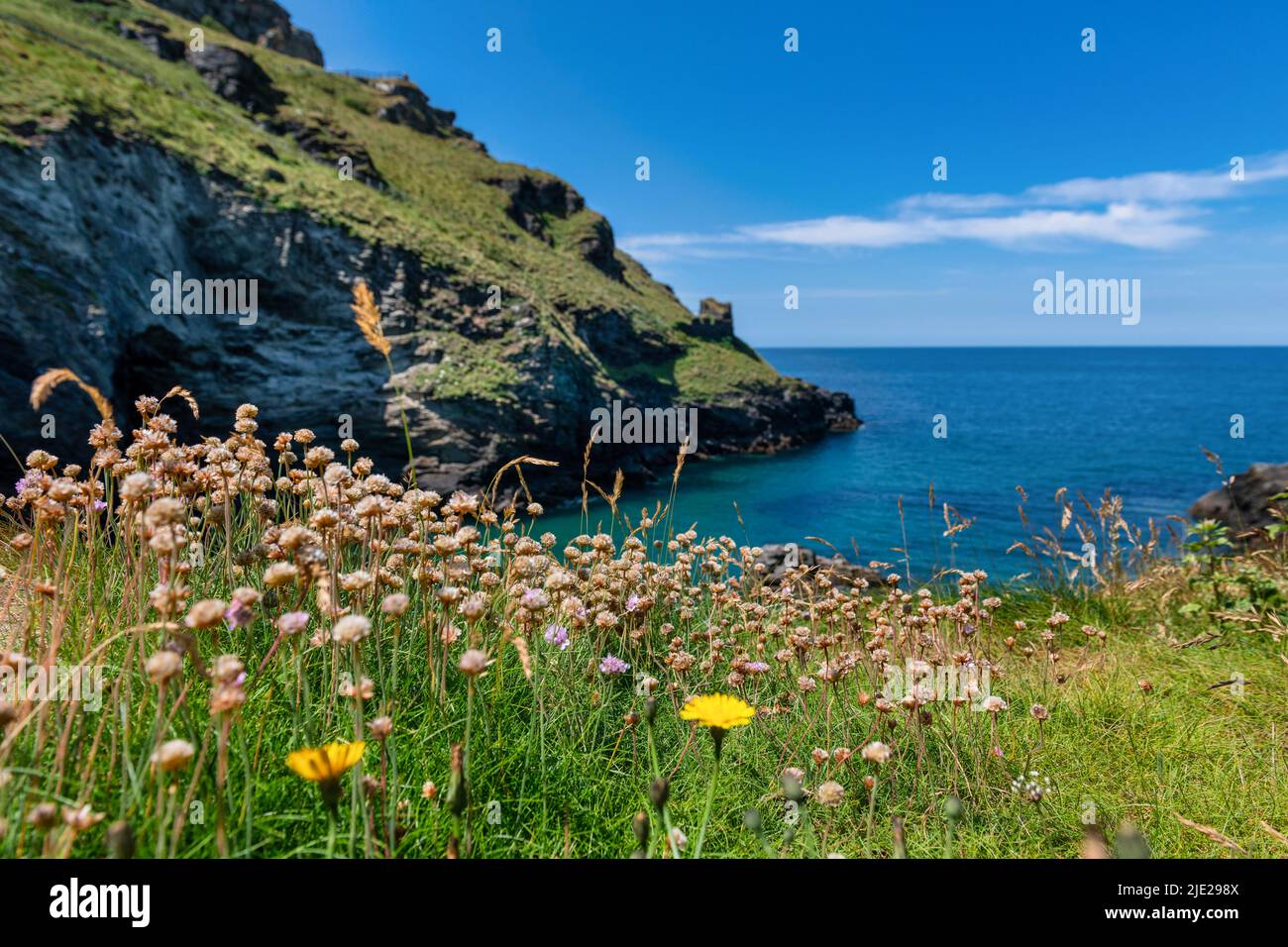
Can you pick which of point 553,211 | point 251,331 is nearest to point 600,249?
point 553,211

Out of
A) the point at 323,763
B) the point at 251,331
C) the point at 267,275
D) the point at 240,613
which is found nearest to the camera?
the point at 323,763

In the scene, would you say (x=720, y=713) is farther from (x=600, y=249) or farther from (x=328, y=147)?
(x=600, y=249)

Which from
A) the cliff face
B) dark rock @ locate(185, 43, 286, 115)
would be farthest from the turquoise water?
dark rock @ locate(185, 43, 286, 115)

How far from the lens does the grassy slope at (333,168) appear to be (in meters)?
28.1

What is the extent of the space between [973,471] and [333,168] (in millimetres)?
55758

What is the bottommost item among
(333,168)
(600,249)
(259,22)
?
(333,168)

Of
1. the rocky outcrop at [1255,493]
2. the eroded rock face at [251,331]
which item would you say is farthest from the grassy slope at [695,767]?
the eroded rock face at [251,331]

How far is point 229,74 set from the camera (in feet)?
152

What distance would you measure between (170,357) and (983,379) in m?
168

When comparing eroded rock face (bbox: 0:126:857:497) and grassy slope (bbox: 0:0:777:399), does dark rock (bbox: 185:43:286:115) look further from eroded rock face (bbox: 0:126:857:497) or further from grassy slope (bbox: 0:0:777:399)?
eroded rock face (bbox: 0:126:857:497)

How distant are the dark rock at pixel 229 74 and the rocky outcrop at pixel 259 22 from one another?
3957 cm

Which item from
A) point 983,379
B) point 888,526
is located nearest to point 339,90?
point 888,526

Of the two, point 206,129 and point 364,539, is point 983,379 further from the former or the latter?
point 364,539

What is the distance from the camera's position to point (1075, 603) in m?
6.42
